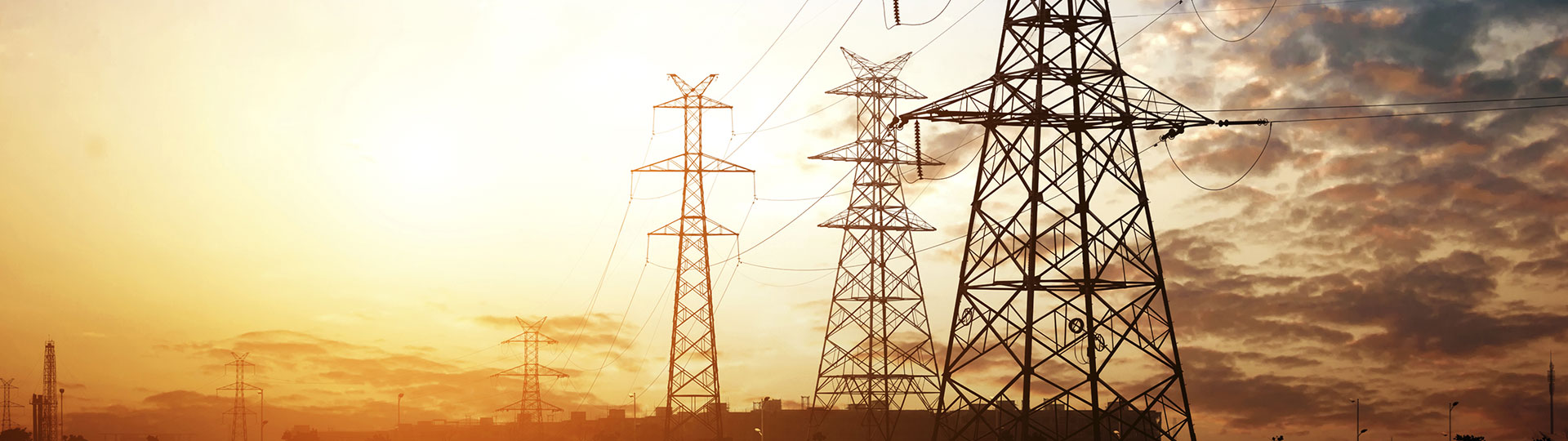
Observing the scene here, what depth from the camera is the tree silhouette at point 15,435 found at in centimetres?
15412

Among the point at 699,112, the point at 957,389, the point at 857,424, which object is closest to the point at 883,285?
the point at 699,112

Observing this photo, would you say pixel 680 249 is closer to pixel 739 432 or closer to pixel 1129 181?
pixel 1129 181

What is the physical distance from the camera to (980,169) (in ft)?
128

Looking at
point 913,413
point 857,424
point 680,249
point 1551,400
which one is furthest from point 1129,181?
point 1551,400

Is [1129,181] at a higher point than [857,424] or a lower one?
higher

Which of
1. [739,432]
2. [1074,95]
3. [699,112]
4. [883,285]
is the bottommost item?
[739,432]

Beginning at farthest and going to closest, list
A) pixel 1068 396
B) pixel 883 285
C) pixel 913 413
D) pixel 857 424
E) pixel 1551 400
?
1. pixel 1551 400
2. pixel 913 413
3. pixel 857 424
4. pixel 883 285
5. pixel 1068 396

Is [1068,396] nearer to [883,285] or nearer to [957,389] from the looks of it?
[957,389]

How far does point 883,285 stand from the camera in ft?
213

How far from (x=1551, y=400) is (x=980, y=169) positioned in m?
121

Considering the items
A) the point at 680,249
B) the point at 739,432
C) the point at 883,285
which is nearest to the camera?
the point at 883,285

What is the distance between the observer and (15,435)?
15600 cm

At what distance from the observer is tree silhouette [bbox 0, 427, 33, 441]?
506 ft

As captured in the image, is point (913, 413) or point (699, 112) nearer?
point (699, 112)
